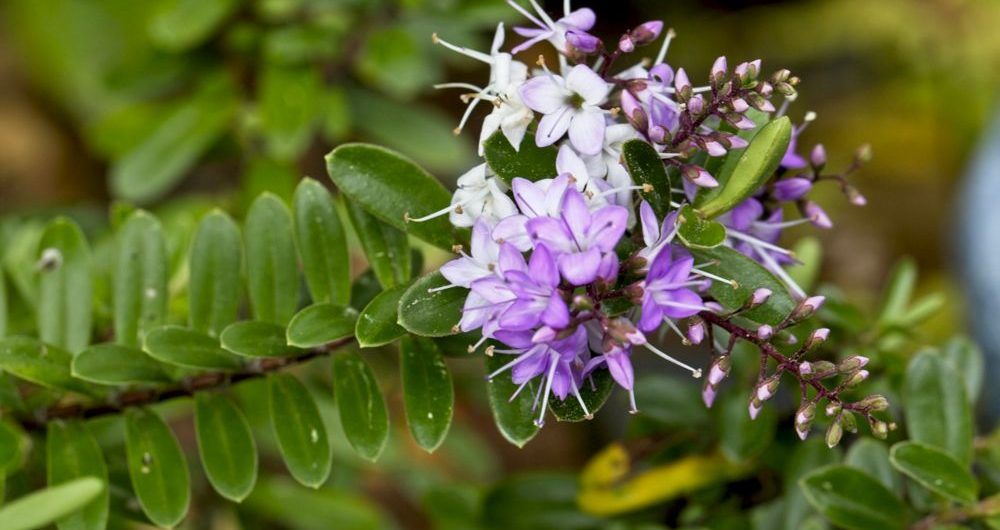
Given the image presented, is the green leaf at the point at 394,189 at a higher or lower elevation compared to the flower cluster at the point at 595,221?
higher

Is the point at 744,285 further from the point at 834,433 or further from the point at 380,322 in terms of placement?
the point at 380,322

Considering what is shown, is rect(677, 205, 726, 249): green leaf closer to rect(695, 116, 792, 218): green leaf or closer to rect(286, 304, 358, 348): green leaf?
rect(695, 116, 792, 218): green leaf

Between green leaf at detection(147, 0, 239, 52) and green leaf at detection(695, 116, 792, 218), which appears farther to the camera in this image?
green leaf at detection(147, 0, 239, 52)

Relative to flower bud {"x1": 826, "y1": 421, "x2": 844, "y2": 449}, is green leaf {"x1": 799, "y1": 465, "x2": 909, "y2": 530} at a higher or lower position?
lower

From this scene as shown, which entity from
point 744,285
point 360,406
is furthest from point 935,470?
point 360,406

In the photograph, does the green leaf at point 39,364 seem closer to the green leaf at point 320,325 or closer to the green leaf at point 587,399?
the green leaf at point 320,325

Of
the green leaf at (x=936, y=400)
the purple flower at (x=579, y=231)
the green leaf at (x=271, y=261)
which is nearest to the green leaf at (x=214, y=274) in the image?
the green leaf at (x=271, y=261)

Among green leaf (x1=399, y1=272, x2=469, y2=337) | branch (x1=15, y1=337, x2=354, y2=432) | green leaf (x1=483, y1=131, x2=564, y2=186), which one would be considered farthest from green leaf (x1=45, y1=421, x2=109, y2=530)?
green leaf (x1=483, y1=131, x2=564, y2=186)

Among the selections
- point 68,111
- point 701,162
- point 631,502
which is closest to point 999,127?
point 631,502
